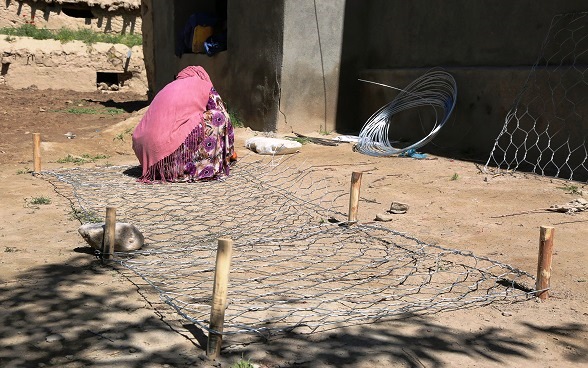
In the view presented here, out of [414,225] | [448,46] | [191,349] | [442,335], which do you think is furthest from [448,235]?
[448,46]

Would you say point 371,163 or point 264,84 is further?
point 264,84

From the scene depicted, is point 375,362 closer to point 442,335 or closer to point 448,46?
point 442,335

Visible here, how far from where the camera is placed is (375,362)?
8.45ft

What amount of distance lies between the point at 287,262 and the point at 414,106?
426 centimetres

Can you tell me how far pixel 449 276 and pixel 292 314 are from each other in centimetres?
99

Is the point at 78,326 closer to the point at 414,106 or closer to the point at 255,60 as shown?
the point at 414,106

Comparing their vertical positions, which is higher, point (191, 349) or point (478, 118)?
point (478, 118)

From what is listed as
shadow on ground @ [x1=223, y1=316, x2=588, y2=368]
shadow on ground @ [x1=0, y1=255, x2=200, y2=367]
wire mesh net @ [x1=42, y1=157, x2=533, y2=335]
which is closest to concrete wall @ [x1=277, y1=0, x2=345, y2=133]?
wire mesh net @ [x1=42, y1=157, x2=533, y2=335]

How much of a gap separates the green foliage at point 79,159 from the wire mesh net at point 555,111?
4066 mm

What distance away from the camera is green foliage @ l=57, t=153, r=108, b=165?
24.5 feet

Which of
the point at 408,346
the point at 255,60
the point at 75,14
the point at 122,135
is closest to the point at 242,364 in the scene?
the point at 408,346

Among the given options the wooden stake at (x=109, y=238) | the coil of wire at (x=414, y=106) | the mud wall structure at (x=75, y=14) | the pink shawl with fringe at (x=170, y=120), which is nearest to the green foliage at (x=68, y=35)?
the mud wall structure at (x=75, y=14)

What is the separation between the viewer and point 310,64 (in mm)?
8422

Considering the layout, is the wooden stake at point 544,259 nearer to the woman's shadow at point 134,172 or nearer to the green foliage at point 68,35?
the woman's shadow at point 134,172
